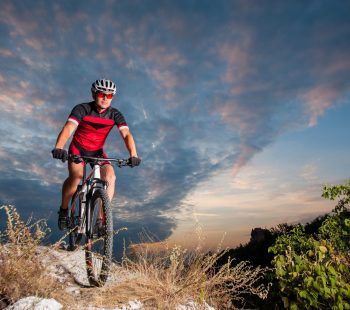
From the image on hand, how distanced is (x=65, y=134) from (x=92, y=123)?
0.54m

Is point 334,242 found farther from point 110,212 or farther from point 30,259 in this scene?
point 30,259

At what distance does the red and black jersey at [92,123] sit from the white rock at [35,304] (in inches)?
111

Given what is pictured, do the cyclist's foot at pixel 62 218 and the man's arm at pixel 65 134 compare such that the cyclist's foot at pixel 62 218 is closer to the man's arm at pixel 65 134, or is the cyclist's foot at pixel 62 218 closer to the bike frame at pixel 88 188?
the bike frame at pixel 88 188

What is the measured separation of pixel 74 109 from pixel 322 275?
4223mm

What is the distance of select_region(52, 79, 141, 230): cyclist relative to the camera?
5863mm

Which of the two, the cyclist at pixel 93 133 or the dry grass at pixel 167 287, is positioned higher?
the cyclist at pixel 93 133

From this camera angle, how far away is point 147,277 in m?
5.31

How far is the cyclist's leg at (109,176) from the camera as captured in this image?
5.80 meters

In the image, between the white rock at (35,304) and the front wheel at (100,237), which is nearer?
the white rock at (35,304)

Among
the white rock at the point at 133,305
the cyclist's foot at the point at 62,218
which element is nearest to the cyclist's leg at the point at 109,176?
the cyclist's foot at the point at 62,218

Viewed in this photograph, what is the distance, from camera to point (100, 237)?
5.21 m

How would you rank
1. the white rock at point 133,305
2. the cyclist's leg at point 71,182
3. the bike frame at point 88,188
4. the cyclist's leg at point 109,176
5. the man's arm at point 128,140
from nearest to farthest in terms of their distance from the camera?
the white rock at point 133,305
the bike frame at point 88,188
the cyclist's leg at point 109,176
the cyclist's leg at point 71,182
the man's arm at point 128,140

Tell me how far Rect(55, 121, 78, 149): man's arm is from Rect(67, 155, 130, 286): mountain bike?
1.27 ft

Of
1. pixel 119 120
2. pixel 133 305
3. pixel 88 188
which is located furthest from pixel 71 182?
pixel 133 305
